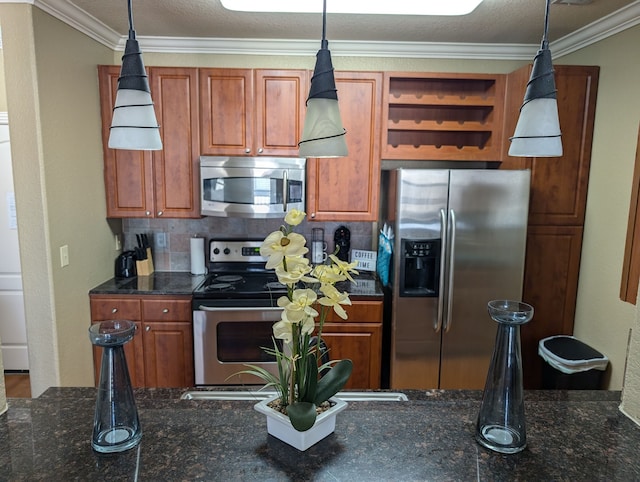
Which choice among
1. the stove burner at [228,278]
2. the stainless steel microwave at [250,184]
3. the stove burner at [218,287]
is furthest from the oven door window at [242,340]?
the stainless steel microwave at [250,184]

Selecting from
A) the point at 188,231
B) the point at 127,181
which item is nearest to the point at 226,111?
the point at 127,181

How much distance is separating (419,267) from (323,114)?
1.72m

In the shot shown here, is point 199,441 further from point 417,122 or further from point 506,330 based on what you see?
point 417,122

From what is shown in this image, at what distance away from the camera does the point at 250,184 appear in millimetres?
2953

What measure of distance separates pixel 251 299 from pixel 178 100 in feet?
4.77

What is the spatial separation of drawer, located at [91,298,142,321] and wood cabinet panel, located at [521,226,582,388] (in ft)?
8.46

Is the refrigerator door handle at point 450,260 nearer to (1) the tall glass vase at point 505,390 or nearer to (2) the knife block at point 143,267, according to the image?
(1) the tall glass vase at point 505,390

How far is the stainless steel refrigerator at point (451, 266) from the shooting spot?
264cm

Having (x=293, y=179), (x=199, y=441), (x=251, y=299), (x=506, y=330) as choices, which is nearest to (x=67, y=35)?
(x=293, y=179)

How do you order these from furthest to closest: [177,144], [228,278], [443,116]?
1. [443,116]
2. [228,278]
3. [177,144]

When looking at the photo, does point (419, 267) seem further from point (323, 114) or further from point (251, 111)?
point (323, 114)

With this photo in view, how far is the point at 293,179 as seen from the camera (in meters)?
2.97

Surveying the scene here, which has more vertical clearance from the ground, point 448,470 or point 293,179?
point 293,179

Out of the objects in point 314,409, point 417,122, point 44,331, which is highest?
point 417,122
